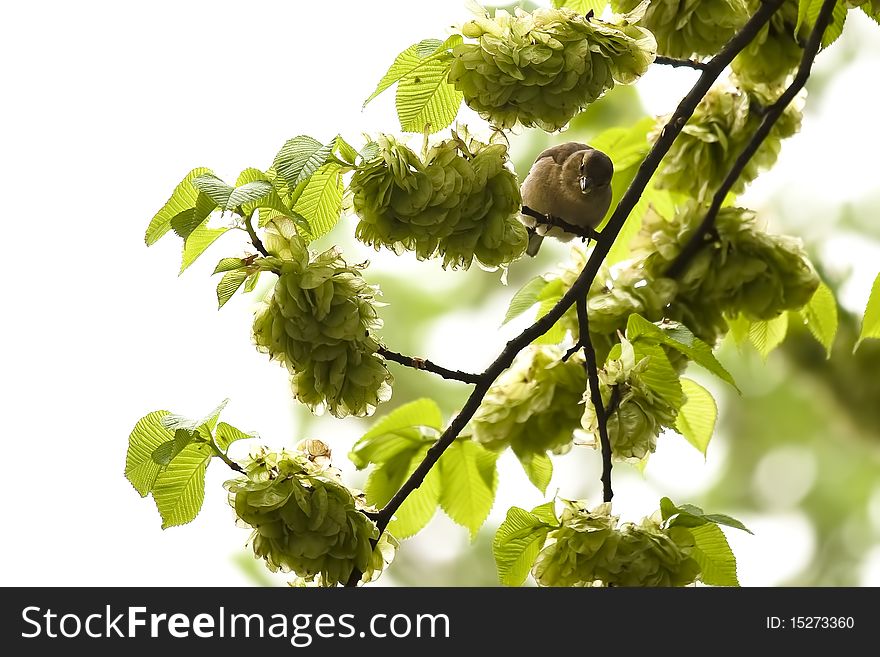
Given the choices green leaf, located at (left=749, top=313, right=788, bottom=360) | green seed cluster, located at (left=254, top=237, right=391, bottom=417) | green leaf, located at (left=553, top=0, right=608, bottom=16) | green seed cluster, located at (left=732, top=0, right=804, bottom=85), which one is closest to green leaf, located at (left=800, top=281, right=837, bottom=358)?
green leaf, located at (left=749, top=313, right=788, bottom=360)

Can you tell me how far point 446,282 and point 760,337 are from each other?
183 cm

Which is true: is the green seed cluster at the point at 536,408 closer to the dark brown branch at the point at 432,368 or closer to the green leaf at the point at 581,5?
the dark brown branch at the point at 432,368

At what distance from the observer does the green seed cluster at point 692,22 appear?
60cm

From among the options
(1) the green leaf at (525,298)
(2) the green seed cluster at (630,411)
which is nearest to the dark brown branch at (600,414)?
(2) the green seed cluster at (630,411)

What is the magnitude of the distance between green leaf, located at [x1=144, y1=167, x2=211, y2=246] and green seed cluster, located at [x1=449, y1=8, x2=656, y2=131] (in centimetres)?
14

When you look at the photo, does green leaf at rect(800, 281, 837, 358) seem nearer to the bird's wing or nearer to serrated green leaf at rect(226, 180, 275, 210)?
the bird's wing

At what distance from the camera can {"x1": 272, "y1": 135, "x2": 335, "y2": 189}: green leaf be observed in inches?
17.1

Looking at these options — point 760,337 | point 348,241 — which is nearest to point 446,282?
point 348,241

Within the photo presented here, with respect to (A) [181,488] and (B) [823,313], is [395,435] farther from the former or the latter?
(B) [823,313]

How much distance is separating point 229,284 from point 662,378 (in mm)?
247

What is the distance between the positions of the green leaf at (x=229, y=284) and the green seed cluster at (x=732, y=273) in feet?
1.05

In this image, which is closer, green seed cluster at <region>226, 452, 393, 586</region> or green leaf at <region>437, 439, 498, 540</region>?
green seed cluster at <region>226, 452, 393, 586</region>
